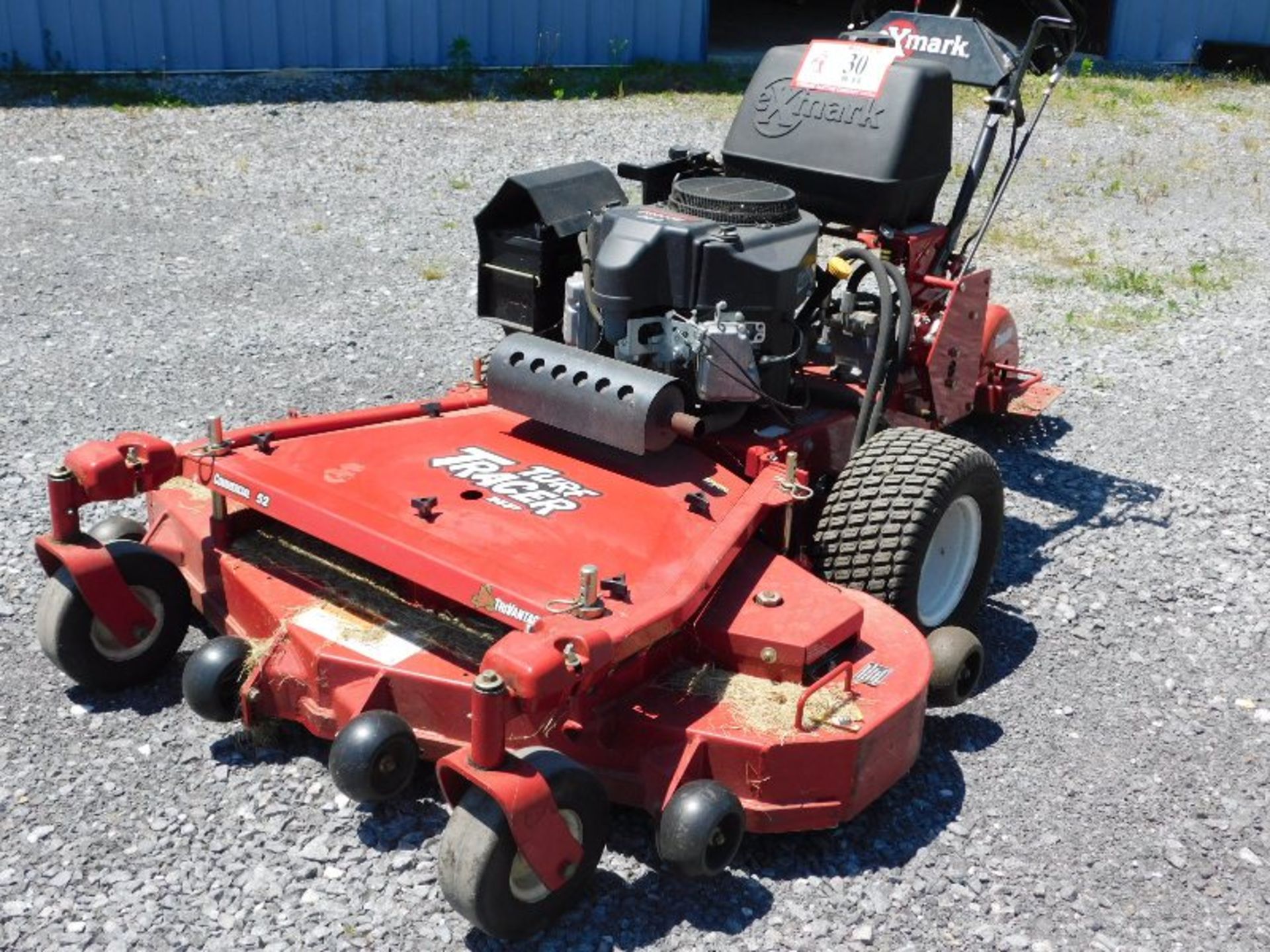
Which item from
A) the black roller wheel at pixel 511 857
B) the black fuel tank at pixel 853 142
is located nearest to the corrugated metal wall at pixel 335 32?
the black fuel tank at pixel 853 142

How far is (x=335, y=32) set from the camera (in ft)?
47.9

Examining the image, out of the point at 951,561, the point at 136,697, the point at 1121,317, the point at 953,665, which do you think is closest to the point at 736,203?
the point at 951,561

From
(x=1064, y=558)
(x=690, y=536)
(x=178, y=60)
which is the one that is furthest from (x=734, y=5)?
(x=690, y=536)

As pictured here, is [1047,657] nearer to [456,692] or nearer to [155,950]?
[456,692]

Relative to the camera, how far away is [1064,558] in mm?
6254

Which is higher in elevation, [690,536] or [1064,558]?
[690,536]

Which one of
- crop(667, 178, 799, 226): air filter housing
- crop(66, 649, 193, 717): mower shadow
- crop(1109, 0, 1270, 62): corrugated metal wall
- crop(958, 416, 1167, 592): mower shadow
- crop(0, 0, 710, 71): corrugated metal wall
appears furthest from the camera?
crop(1109, 0, 1270, 62): corrugated metal wall

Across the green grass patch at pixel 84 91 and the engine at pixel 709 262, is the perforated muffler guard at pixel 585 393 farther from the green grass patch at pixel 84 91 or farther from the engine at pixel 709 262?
the green grass patch at pixel 84 91

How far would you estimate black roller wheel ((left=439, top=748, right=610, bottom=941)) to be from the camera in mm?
3631

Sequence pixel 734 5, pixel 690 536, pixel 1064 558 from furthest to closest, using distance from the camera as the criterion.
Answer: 1. pixel 734 5
2. pixel 1064 558
3. pixel 690 536

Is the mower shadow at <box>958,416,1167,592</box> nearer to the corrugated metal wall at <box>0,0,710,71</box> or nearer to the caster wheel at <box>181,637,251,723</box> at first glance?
the caster wheel at <box>181,637,251,723</box>

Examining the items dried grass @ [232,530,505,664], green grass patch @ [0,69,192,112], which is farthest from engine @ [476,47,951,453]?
green grass patch @ [0,69,192,112]

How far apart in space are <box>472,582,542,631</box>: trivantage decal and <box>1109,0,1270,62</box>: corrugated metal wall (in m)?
16.5

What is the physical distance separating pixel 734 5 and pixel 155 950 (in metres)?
19.9
